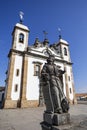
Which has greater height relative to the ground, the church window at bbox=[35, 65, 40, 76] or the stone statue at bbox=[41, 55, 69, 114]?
the church window at bbox=[35, 65, 40, 76]

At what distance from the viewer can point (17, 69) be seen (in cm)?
1656

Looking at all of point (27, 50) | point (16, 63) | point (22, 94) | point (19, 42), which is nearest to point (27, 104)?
point (22, 94)

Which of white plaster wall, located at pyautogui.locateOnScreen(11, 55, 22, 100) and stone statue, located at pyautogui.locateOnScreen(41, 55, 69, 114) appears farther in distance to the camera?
white plaster wall, located at pyautogui.locateOnScreen(11, 55, 22, 100)

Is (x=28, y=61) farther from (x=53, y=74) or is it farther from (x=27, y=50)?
(x=53, y=74)

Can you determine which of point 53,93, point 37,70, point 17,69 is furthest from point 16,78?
point 53,93

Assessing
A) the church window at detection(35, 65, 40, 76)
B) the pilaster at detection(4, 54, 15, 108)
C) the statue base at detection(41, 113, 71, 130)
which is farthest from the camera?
the church window at detection(35, 65, 40, 76)

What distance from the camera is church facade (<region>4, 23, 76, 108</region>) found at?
592 inches

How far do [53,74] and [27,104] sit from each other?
12968 millimetres

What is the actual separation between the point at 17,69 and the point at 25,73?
57.9 inches

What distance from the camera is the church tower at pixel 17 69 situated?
1475cm

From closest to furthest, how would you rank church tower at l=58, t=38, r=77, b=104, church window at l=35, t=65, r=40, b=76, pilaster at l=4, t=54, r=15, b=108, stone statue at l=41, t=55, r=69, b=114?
stone statue at l=41, t=55, r=69, b=114 → pilaster at l=4, t=54, r=15, b=108 → church window at l=35, t=65, r=40, b=76 → church tower at l=58, t=38, r=77, b=104

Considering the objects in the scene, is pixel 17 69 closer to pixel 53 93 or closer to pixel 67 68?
pixel 67 68

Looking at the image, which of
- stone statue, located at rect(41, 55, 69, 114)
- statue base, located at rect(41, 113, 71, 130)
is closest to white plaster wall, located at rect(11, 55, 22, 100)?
stone statue, located at rect(41, 55, 69, 114)

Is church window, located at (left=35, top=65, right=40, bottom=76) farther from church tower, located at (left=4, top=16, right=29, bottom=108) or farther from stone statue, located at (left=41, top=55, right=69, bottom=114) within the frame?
stone statue, located at (left=41, top=55, right=69, bottom=114)
